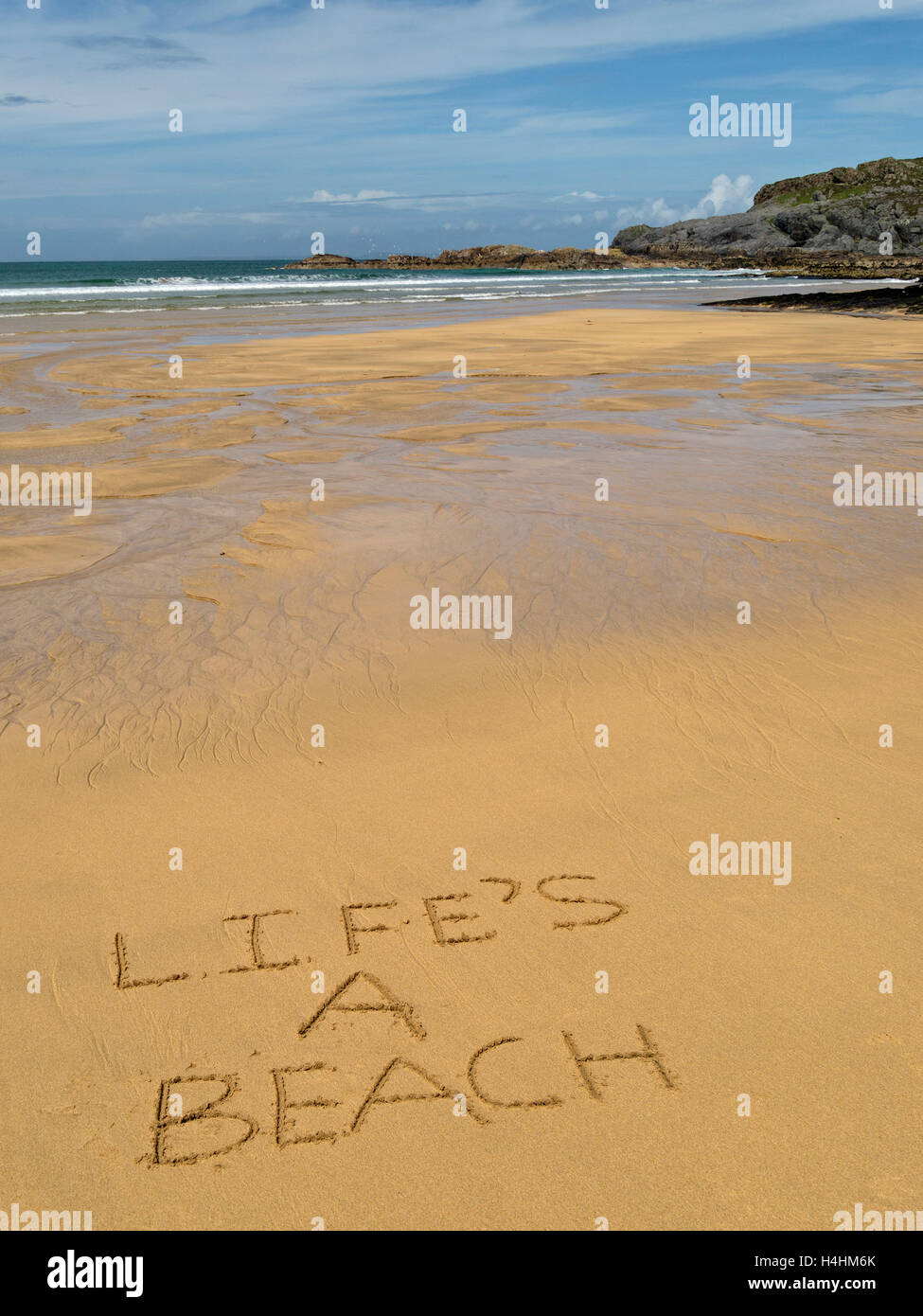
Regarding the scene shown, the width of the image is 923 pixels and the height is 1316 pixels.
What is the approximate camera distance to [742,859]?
365 cm

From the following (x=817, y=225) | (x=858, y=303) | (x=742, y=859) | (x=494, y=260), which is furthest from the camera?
(x=494, y=260)

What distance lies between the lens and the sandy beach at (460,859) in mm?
2496

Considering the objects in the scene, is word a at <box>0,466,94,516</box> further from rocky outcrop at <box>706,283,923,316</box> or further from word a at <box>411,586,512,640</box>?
rocky outcrop at <box>706,283,923,316</box>

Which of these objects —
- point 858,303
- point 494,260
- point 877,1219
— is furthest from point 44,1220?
point 494,260

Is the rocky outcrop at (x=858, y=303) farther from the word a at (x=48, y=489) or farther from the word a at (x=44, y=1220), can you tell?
the word a at (x=44, y=1220)

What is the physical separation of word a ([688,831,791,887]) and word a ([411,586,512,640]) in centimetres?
235

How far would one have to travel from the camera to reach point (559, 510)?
8.22 m

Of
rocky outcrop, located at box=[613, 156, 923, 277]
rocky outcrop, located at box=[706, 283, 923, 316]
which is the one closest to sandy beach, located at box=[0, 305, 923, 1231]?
rocky outcrop, located at box=[706, 283, 923, 316]

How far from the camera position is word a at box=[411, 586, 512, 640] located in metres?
5.91

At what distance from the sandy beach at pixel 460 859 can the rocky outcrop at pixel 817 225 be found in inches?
3139

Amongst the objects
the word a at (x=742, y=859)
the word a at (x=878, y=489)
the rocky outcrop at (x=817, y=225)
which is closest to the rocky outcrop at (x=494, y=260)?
the rocky outcrop at (x=817, y=225)
